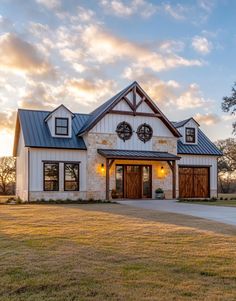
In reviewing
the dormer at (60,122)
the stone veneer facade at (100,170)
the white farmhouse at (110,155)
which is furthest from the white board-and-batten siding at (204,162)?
the dormer at (60,122)

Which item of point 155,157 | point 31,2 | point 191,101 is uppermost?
point 31,2

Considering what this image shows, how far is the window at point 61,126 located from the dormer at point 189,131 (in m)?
9.09

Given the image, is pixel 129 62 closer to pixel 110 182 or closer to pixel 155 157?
pixel 155 157

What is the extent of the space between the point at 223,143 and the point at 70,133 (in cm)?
2945

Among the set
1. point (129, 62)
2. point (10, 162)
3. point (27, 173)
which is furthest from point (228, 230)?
point (10, 162)

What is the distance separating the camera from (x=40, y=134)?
24.6 metres

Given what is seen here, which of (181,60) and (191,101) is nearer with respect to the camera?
(181,60)

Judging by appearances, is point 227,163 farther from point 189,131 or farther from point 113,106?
point 113,106

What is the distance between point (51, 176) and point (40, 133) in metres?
2.98

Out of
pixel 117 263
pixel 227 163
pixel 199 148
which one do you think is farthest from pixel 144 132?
pixel 227 163

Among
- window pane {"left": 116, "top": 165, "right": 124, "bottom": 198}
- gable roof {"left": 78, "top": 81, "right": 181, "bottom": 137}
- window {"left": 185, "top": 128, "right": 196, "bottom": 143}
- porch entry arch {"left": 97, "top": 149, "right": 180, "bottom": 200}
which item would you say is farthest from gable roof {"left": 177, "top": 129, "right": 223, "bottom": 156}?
window pane {"left": 116, "top": 165, "right": 124, "bottom": 198}

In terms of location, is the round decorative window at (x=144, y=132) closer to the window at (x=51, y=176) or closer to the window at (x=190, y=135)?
the window at (x=190, y=135)

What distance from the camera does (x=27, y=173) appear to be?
78.5 feet

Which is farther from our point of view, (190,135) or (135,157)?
(190,135)
